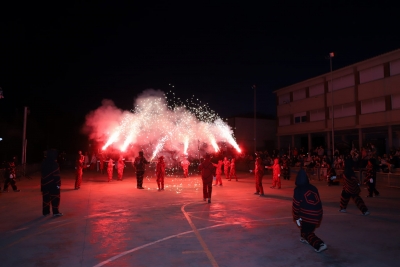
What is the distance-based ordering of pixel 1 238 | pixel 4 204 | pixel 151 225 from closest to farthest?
1. pixel 1 238
2. pixel 151 225
3. pixel 4 204

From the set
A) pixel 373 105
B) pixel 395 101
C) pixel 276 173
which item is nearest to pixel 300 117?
pixel 373 105

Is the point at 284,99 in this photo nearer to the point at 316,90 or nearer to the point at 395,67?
the point at 316,90

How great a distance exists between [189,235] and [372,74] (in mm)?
29448

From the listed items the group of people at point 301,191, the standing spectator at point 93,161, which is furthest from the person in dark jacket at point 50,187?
the standing spectator at point 93,161

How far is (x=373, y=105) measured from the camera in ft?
104

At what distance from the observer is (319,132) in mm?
38688

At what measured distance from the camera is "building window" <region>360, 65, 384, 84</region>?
101ft

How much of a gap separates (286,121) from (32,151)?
3265 cm

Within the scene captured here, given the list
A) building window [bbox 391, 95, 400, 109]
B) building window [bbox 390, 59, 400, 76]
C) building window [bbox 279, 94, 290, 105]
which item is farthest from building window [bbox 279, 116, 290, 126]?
building window [bbox 390, 59, 400, 76]

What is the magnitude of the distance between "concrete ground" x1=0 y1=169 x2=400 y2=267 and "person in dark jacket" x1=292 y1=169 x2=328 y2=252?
27 cm

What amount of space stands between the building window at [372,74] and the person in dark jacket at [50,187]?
29.1 meters

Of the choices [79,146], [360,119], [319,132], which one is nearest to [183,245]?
[360,119]

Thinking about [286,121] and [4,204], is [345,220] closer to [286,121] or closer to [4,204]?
[4,204]

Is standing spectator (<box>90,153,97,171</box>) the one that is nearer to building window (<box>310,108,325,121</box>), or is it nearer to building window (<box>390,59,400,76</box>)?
building window (<box>310,108,325,121</box>)
